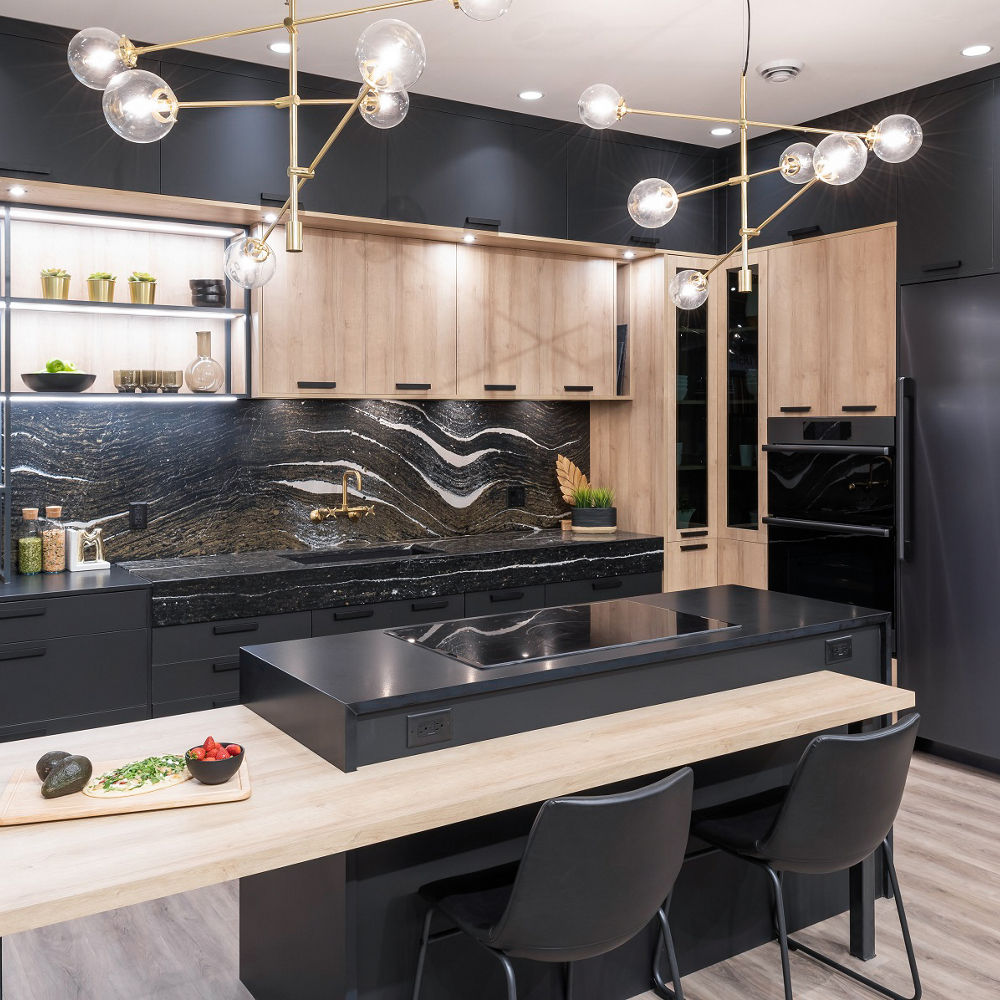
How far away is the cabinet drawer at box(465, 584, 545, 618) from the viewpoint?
180 inches

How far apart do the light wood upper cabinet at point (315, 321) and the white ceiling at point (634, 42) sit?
76cm

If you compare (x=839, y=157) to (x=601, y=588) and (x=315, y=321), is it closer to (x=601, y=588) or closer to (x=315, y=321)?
(x=315, y=321)

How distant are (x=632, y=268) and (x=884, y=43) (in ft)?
5.74

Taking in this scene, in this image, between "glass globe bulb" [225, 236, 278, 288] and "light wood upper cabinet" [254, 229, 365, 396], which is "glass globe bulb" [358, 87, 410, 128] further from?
"light wood upper cabinet" [254, 229, 365, 396]

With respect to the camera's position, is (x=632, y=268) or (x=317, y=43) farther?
(x=632, y=268)

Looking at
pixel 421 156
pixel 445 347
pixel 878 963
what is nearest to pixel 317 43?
pixel 421 156

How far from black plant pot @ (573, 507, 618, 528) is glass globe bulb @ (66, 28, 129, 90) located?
12.2ft

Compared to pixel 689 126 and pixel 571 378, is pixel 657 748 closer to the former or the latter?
pixel 571 378

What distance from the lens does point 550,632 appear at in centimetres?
282

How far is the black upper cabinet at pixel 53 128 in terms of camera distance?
11.9 feet

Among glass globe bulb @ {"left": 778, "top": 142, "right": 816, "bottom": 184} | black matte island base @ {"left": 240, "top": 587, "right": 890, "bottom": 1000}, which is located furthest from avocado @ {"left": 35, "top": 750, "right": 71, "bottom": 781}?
glass globe bulb @ {"left": 778, "top": 142, "right": 816, "bottom": 184}

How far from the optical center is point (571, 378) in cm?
521

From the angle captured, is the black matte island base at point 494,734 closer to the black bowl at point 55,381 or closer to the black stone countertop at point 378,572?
the black stone countertop at point 378,572

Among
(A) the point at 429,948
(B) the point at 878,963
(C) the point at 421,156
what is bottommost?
(B) the point at 878,963
